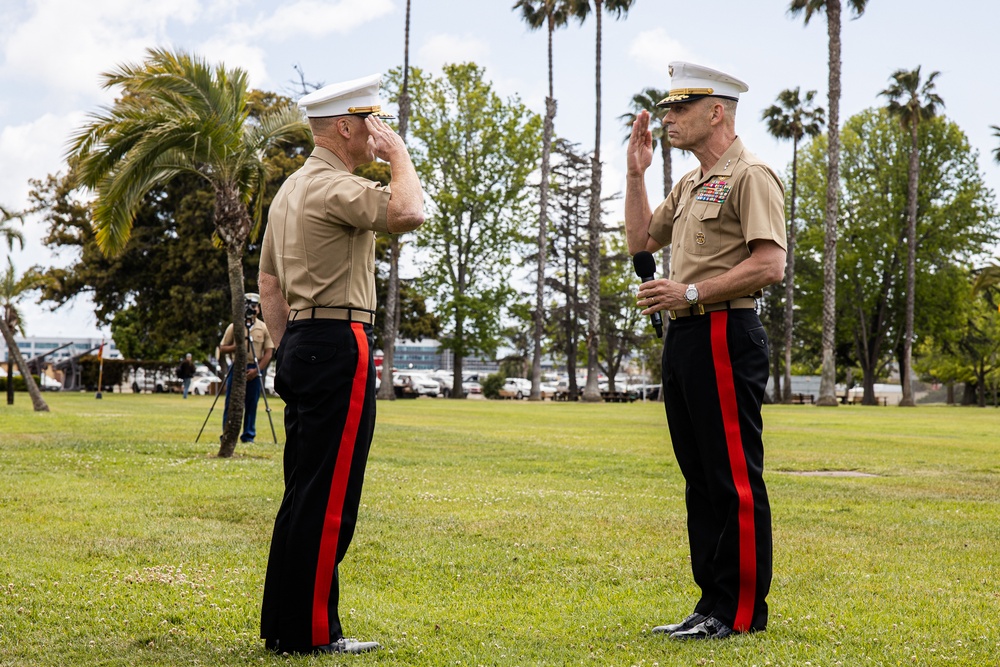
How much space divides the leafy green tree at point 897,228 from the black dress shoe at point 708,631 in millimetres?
54290

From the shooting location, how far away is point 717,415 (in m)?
4.34

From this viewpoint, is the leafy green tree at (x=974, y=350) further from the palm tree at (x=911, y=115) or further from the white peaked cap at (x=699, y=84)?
the white peaked cap at (x=699, y=84)

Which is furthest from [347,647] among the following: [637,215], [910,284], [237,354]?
[910,284]

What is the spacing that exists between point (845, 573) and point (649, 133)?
2937 mm

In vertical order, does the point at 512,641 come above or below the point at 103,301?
below

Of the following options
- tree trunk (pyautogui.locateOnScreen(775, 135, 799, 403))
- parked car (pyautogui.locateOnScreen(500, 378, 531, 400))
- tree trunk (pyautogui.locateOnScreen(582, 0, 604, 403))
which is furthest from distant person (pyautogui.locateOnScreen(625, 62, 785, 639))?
parked car (pyautogui.locateOnScreen(500, 378, 531, 400))

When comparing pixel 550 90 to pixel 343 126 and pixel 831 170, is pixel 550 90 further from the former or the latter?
pixel 343 126

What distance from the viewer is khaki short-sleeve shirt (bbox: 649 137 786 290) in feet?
14.1

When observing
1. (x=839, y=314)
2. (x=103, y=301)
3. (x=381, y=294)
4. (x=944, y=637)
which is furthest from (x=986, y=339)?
(x=944, y=637)

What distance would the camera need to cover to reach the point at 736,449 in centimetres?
434

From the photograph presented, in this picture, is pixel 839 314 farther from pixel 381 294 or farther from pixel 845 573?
pixel 845 573

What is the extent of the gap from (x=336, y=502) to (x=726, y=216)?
6.67 ft

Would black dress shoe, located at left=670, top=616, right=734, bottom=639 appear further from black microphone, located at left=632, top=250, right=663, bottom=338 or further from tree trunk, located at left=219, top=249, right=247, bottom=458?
tree trunk, located at left=219, top=249, right=247, bottom=458

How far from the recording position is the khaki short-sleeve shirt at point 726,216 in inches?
169
